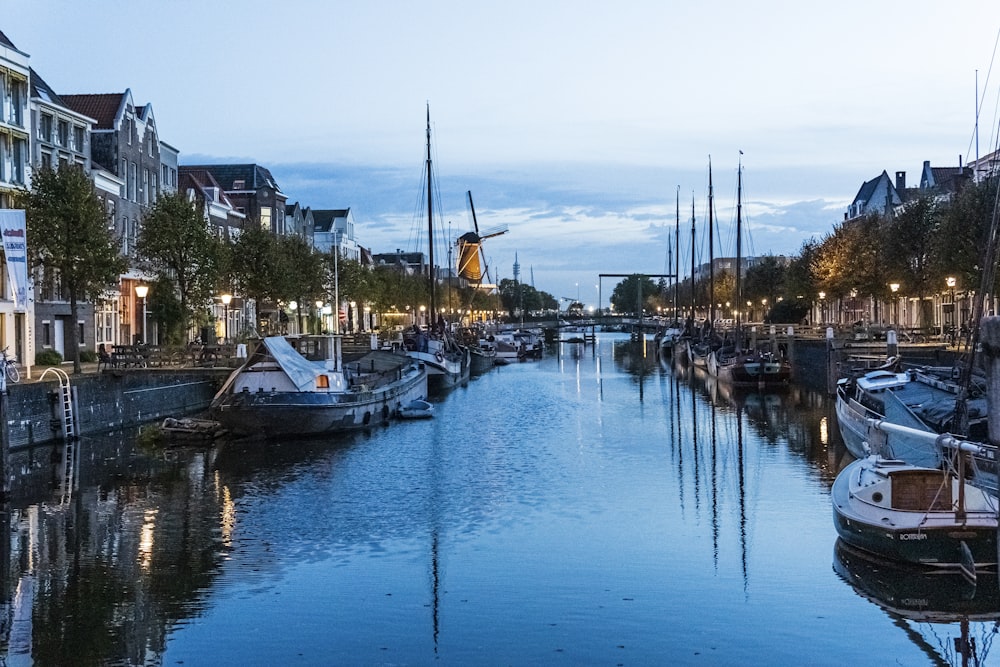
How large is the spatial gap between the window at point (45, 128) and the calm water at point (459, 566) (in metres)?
23.9

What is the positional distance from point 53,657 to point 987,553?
15.4 m

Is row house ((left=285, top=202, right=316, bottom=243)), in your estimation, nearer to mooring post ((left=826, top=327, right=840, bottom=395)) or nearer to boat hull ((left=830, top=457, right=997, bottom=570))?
mooring post ((left=826, top=327, right=840, bottom=395))

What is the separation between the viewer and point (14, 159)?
179 ft

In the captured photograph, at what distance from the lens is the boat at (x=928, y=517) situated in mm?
20328

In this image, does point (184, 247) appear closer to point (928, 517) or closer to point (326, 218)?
point (928, 517)

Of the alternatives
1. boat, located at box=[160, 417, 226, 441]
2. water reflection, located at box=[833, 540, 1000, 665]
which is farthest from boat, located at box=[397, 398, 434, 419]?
water reflection, located at box=[833, 540, 1000, 665]

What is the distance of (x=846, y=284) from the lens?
81.6 metres

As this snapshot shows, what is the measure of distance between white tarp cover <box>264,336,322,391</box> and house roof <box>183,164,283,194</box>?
59.0 metres

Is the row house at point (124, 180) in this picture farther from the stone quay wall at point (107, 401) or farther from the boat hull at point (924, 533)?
the boat hull at point (924, 533)

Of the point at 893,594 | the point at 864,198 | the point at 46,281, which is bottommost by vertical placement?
the point at 893,594

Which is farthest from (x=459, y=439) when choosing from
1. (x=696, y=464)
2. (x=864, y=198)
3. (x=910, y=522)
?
(x=864, y=198)

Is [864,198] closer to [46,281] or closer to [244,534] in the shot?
[46,281]

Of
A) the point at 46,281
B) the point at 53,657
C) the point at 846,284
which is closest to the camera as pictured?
the point at 53,657

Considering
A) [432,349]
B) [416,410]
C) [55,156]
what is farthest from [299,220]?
[416,410]
